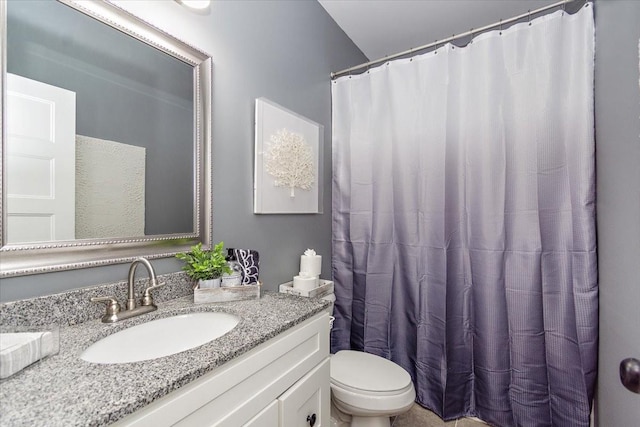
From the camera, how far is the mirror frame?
763mm

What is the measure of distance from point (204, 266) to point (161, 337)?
0.89 ft

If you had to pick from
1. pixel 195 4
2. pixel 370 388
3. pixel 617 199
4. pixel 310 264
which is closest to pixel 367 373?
pixel 370 388

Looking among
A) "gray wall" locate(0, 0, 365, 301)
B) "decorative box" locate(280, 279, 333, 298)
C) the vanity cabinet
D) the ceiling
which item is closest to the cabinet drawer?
the vanity cabinet

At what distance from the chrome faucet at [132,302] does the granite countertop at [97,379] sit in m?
0.03

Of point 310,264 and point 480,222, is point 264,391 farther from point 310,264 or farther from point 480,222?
point 480,222

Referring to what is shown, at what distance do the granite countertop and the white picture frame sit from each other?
0.77 meters

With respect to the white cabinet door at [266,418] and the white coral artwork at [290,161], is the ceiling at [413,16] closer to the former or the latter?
the white coral artwork at [290,161]

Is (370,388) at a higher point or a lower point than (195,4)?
lower

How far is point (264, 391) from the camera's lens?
0.84 metres

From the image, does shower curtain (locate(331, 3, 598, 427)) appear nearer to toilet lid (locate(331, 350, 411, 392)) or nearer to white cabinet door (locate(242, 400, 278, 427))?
toilet lid (locate(331, 350, 411, 392))

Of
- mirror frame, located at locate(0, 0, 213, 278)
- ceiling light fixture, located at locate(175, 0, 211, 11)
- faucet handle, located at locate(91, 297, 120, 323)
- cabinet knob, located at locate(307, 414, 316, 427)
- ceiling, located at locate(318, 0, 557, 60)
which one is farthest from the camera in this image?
ceiling, located at locate(318, 0, 557, 60)

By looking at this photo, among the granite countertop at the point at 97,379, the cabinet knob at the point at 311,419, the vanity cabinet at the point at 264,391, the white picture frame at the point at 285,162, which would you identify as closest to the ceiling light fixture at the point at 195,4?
the white picture frame at the point at 285,162

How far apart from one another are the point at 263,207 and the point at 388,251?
34.9 inches

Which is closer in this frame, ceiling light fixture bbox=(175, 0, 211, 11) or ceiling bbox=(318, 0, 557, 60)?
ceiling light fixture bbox=(175, 0, 211, 11)
